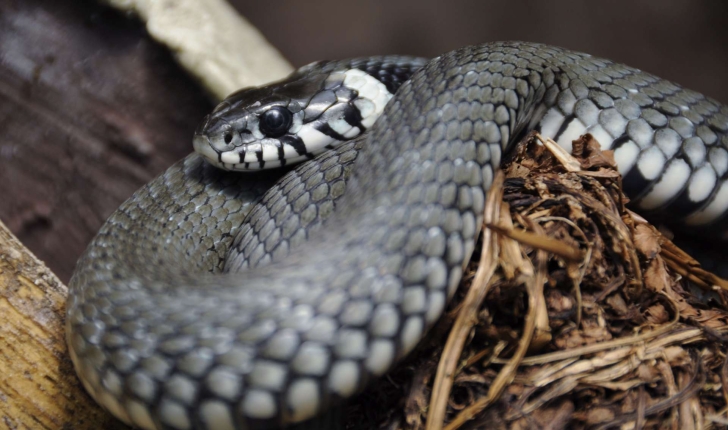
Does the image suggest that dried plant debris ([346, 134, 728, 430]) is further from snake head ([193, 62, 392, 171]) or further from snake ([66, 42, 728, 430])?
snake head ([193, 62, 392, 171])

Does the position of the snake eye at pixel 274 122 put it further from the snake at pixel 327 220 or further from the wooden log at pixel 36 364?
the wooden log at pixel 36 364

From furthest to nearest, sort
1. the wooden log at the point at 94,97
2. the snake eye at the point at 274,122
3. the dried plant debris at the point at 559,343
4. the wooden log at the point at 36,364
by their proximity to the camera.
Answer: the wooden log at the point at 94,97 < the snake eye at the point at 274,122 < the wooden log at the point at 36,364 < the dried plant debris at the point at 559,343

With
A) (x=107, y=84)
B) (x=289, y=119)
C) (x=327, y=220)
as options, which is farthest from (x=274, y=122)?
(x=107, y=84)

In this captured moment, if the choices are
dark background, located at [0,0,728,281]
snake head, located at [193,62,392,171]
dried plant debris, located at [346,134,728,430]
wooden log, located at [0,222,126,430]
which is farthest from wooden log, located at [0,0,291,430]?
dried plant debris, located at [346,134,728,430]

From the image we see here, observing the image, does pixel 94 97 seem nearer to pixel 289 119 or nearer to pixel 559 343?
pixel 289 119

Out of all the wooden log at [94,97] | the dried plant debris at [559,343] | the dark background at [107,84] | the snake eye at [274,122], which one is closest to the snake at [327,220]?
the snake eye at [274,122]

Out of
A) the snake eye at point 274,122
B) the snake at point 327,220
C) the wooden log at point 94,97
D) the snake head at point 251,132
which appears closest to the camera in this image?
the snake at point 327,220

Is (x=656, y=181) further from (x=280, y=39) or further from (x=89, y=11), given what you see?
(x=280, y=39)

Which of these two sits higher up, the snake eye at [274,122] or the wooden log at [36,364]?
the snake eye at [274,122]
